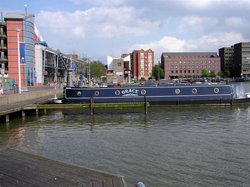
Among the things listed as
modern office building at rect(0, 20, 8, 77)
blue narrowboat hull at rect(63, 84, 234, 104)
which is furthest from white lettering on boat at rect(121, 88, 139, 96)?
modern office building at rect(0, 20, 8, 77)

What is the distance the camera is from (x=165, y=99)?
136ft

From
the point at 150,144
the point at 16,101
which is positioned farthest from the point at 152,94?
the point at 150,144

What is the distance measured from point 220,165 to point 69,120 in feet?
65.3

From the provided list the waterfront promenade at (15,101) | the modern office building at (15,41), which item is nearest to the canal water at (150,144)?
the waterfront promenade at (15,101)

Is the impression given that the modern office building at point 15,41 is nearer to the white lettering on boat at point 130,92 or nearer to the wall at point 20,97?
the wall at point 20,97

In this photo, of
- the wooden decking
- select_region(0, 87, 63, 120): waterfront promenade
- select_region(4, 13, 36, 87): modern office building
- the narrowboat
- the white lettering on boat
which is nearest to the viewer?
the wooden decking

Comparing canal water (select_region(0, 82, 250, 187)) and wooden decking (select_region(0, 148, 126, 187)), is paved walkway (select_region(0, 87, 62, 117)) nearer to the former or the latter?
canal water (select_region(0, 82, 250, 187))

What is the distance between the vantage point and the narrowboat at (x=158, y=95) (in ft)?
136

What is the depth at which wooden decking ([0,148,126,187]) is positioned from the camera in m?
8.88

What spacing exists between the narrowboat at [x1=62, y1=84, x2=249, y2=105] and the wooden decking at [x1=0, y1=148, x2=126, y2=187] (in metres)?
30.1

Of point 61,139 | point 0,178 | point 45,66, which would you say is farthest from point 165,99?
point 45,66

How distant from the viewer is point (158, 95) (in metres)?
41.7

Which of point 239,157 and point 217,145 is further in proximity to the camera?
point 217,145

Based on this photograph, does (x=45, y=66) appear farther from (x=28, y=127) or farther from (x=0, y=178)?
(x=0, y=178)
